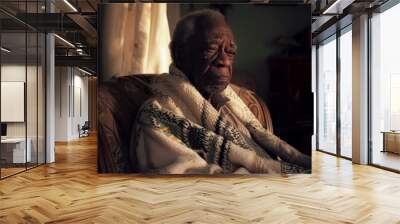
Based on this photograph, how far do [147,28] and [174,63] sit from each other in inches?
30.0

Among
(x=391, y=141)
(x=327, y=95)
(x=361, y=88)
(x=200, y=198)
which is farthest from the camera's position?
(x=327, y=95)

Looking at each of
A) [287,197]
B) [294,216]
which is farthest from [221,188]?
[294,216]

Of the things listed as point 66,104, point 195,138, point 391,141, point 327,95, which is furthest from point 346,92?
point 66,104

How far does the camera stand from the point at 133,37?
22.2ft

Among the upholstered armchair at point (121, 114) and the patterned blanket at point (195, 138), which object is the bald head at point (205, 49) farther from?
the upholstered armchair at point (121, 114)

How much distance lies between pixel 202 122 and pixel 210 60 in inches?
41.5

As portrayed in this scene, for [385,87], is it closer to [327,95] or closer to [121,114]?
[327,95]

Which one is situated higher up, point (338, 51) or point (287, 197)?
point (338, 51)

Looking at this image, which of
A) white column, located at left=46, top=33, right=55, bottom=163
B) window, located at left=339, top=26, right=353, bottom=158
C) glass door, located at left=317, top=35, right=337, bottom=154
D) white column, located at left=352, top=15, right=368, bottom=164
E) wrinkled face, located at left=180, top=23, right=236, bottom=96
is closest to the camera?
wrinkled face, located at left=180, top=23, right=236, bottom=96

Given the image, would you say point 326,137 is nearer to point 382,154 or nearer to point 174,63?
point 382,154

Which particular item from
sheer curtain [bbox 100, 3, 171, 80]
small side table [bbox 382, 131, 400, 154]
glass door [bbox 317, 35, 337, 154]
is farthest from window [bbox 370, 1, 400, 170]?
sheer curtain [bbox 100, 3, 171, 80]

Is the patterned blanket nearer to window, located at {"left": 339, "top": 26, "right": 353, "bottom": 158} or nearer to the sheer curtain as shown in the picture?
the sheer curtain

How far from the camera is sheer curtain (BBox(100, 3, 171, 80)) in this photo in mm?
6719

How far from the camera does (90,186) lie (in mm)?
5859
